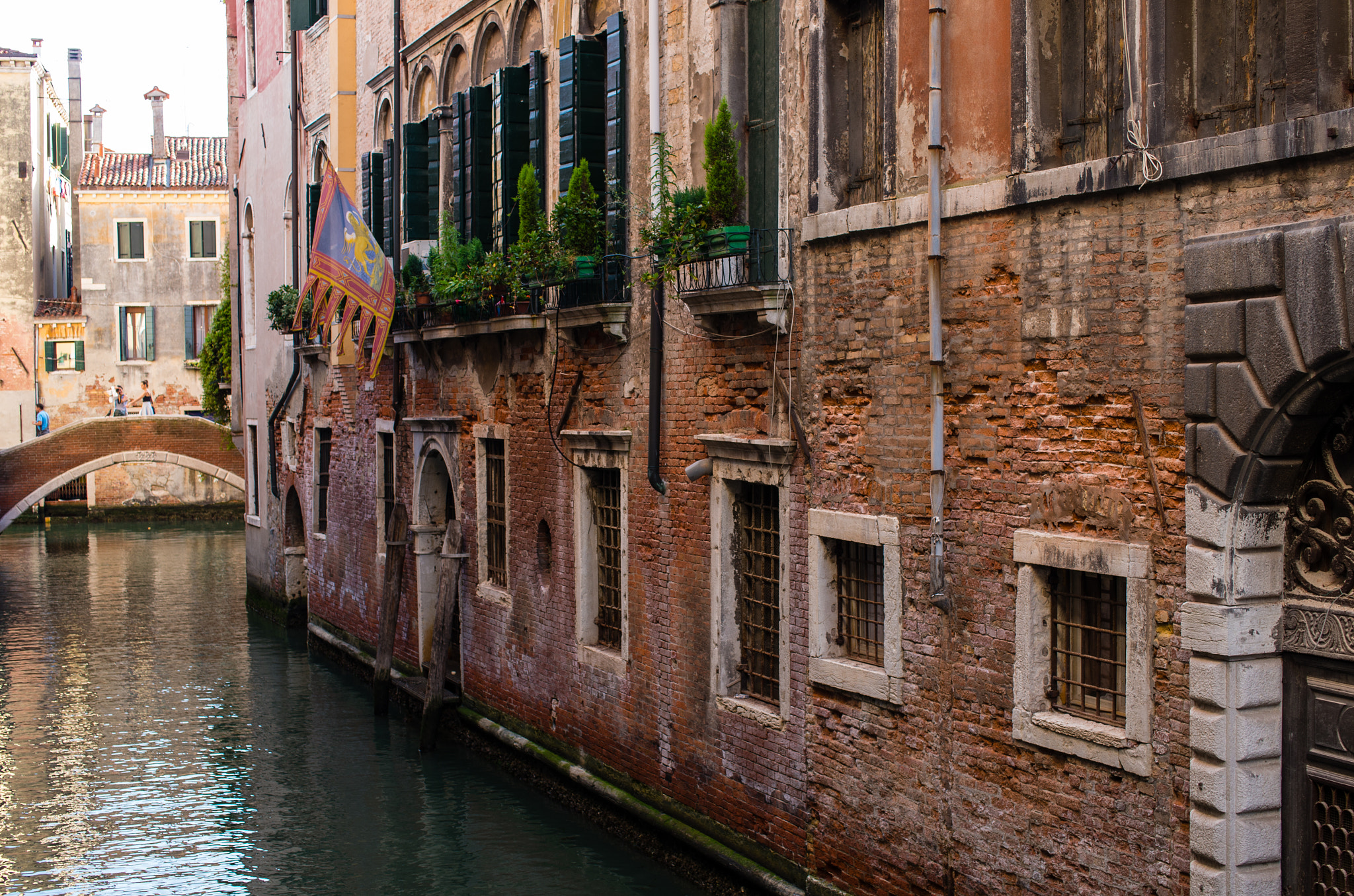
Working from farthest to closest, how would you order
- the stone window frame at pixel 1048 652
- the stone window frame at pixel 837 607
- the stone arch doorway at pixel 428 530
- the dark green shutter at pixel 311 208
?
the dark green shutter at pixel 311 208
the stone arch doorway at pixel 428 530
the stone window frame at pixel 837 607
the stone window frame at pixel 1048 652

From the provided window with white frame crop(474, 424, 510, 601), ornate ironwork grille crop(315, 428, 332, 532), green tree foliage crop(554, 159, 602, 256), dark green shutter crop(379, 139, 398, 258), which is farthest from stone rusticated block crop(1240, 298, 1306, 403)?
ornate ironwork grille crop(315, 428, 332, 532)

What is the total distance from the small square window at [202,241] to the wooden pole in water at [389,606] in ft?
84.7

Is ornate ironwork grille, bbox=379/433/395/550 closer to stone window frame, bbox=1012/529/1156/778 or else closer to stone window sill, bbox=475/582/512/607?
stone window sill, bbox=475/582/512/607

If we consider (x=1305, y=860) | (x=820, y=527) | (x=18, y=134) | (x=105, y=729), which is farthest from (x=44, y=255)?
(x=1305, y=860)

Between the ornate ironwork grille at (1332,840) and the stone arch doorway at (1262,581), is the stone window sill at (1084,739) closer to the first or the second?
the stone arch doorway at (1262,581)

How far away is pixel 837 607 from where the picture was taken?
7387 mm

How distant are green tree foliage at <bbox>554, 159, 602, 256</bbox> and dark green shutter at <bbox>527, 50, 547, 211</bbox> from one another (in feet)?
4.65

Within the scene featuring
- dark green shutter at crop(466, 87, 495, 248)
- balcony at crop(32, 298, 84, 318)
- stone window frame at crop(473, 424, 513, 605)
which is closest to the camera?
stone window frame at crop(473, 424, 513, 605)

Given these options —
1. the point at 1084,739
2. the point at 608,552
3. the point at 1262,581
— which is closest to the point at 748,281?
the point at 608,552

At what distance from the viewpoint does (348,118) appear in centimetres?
1628

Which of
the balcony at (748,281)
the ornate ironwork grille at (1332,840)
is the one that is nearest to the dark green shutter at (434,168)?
the balcony at (748,281)

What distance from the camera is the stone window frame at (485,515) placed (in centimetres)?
1151

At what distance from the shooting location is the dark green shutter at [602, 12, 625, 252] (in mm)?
9531

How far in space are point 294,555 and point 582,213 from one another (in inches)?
441
